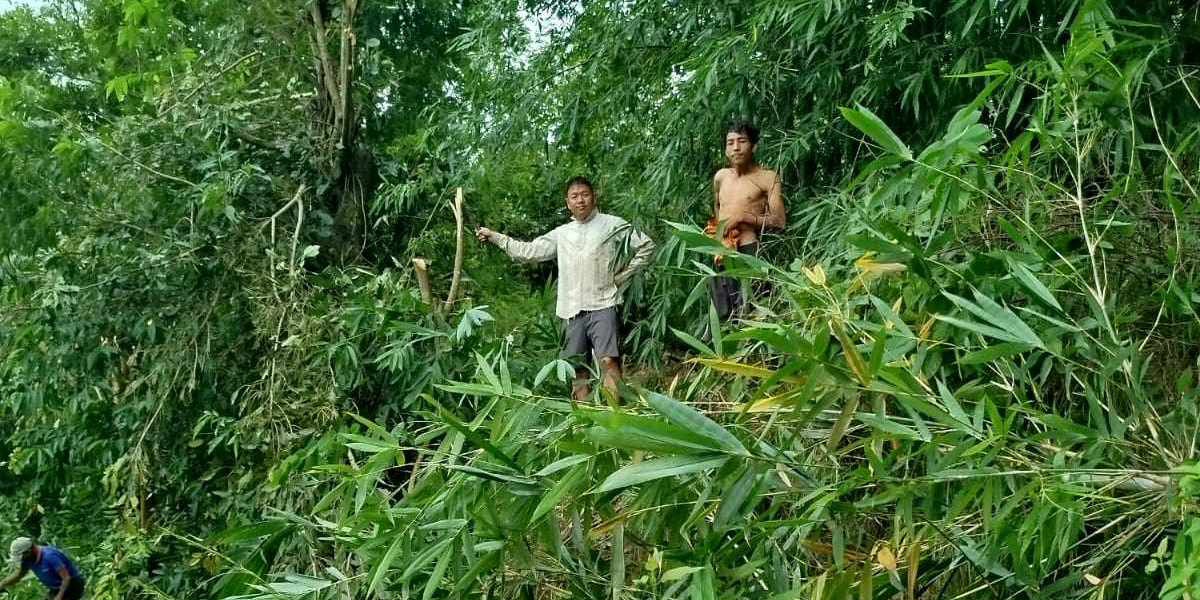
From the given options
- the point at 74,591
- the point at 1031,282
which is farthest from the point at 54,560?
the point at 1031,282

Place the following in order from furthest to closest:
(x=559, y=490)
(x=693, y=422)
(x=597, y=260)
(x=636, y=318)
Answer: (x=636, y=318) < (x=597, y=260) < (x=559, y=490) < (x=693, y=422)

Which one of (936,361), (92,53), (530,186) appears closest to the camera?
(936,361)

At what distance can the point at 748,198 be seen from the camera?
5359 mm

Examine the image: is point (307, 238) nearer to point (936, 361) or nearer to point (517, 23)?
point (517, 23)

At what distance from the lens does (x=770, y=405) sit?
3283 mm

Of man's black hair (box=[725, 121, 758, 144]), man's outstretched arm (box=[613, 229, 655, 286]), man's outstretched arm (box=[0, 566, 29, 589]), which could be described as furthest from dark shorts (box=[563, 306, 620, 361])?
man's outstretched arm (box=[0, 566, 29, 589])

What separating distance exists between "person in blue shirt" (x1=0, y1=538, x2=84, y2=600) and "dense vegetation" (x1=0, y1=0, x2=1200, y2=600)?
24 cm

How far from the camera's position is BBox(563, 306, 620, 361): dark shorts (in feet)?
18.5

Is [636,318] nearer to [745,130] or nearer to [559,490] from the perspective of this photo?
[745,130]

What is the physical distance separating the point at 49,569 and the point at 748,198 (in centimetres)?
374

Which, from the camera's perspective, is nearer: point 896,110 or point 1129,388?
point 1129,388

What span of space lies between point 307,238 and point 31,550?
195cm

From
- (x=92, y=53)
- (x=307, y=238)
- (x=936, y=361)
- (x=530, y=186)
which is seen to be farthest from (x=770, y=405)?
(x=92, y=53)

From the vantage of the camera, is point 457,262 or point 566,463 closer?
point 566,463
